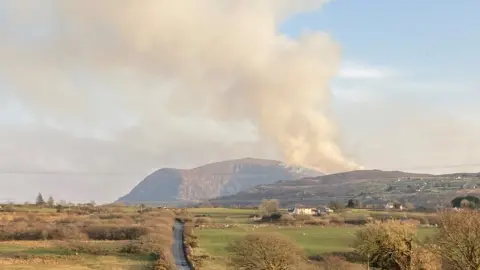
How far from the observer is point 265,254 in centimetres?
6103

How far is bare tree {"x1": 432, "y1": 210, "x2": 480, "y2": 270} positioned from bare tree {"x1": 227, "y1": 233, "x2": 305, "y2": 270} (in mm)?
15230

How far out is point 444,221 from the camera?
5916 centimetres

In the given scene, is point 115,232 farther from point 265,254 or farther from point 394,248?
point 394,248

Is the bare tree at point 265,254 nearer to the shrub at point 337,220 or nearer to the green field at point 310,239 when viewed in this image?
the green field at point 310,239

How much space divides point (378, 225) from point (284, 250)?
13.8 meters

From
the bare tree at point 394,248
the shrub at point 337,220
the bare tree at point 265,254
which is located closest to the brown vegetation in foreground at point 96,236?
the bare tree at point 265,254

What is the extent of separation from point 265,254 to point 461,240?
1928 cm

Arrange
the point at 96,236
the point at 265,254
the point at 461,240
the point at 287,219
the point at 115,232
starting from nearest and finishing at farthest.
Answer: the point at 461,240, the point at 265,254, the point at 96,236, the point at 115,232, the point at 287,219

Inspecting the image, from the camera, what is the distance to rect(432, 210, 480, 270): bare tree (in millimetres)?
55469

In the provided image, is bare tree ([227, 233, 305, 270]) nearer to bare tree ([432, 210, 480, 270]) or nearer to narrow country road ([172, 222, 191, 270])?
bare tree ([432, 210, 480, 270])

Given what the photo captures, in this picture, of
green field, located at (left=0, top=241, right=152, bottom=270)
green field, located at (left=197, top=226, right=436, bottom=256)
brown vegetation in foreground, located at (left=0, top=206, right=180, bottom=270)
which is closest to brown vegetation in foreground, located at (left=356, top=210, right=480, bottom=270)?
green field, located at (left=197, top=226, right=436, bottom=256)

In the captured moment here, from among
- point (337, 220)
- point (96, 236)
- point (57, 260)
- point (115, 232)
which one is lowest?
point (57, 260)

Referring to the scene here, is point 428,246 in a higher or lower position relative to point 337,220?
lower

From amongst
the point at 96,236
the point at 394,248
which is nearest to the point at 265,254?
the point at 394,248
